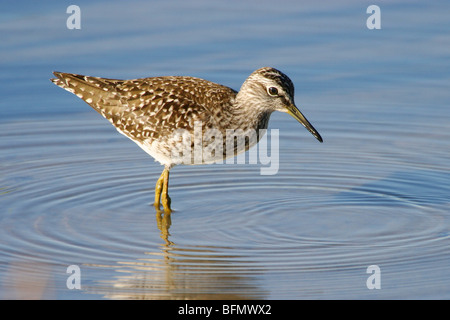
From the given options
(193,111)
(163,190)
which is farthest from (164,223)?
(193,111)

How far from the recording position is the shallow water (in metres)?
10.0

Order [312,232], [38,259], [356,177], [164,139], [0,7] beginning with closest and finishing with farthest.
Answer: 1. [38,259]
2. [312,232]
3. [164,139]
4. [356,177]
5. [0,7]

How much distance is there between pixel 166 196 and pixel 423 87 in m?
5.84

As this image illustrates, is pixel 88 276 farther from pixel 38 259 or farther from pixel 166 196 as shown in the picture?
pixel 166 196

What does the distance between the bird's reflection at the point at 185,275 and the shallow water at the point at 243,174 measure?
0.02 metres

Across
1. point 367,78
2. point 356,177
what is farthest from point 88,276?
point 367,78

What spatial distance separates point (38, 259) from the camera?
33.8 feet

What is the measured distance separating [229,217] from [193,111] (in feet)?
4.69

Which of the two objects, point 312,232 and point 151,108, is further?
point 151,108

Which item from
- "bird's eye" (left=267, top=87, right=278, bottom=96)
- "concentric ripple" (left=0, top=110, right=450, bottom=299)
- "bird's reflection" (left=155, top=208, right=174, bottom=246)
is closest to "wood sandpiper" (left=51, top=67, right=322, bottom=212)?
"bird's eye" (left=267, top=87, right=278, bottom=96)

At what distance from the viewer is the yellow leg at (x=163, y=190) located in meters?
12.2

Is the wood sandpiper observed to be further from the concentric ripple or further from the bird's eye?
the concentric ripple

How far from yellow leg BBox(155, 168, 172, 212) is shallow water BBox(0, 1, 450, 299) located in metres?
0.19

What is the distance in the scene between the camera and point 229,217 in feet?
38.5
